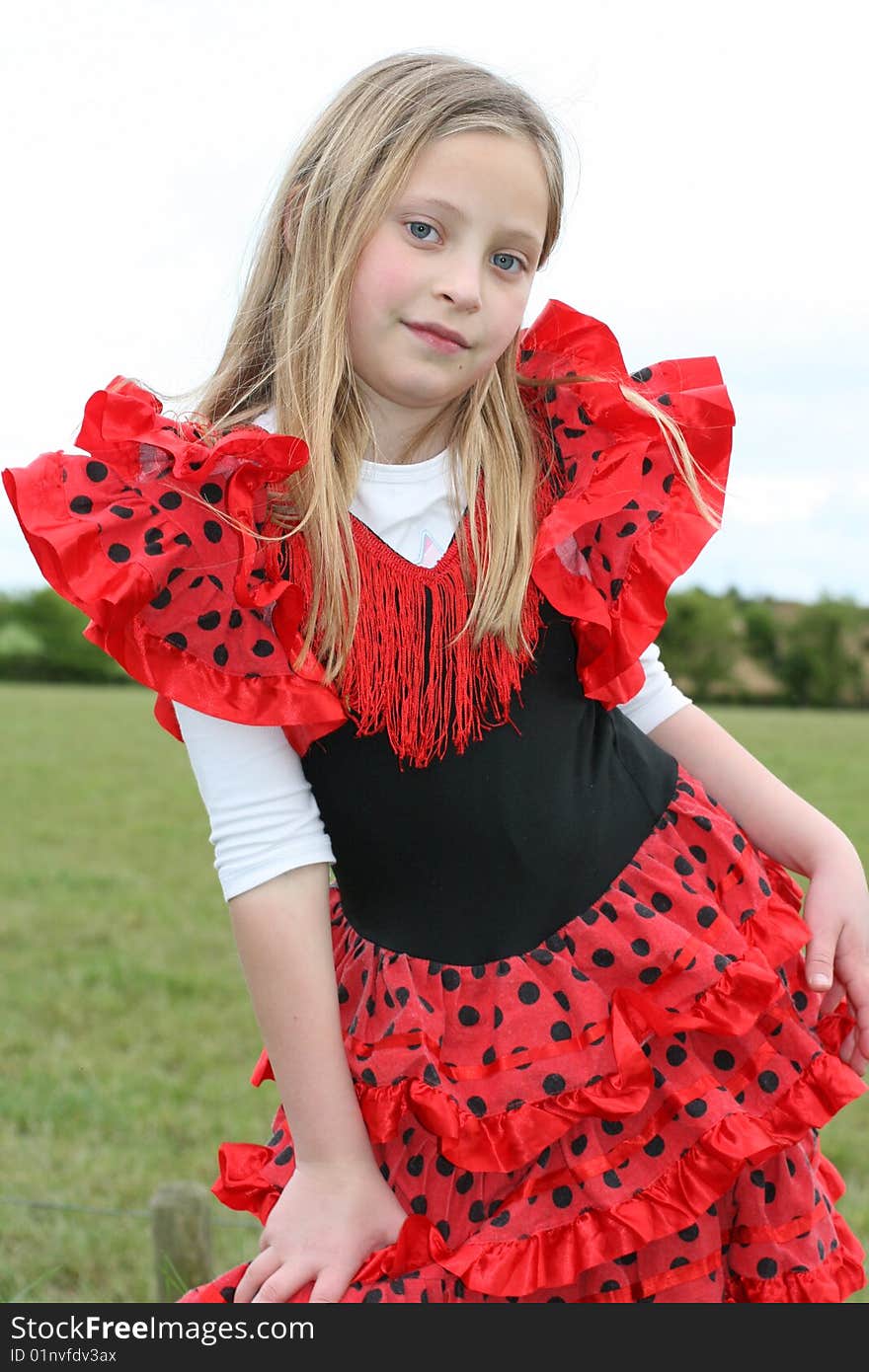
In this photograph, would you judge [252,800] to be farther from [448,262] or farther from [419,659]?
[448,262]

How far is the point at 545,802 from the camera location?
179cm

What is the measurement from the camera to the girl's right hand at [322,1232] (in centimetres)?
159

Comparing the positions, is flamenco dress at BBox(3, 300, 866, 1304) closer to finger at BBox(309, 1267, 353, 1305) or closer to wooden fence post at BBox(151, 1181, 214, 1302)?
finger at BBox(309, 1267, 353, 1305)

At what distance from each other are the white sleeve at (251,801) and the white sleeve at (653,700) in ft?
1.90

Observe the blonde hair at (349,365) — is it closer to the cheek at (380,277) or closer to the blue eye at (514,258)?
the cheek at (380,277)

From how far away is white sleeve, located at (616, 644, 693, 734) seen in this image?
6.67 feet

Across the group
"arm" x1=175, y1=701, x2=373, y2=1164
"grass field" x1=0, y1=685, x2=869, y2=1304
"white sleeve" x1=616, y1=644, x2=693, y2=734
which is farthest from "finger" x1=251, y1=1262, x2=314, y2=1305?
"grass field" x1=0, y1=685, x2=869, y2=1304

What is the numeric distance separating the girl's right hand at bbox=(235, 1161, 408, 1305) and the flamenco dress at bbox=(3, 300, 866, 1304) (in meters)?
0.03

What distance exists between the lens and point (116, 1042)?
4.63 m

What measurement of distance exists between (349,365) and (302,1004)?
0.83 meters

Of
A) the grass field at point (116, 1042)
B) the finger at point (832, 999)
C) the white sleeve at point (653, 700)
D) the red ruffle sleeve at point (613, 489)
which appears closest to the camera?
the red ruffle sleeve at point (613, 489)

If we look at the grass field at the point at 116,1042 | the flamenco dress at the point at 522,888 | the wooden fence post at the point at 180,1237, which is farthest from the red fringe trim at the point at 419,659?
the grass field at the point at 116,1042

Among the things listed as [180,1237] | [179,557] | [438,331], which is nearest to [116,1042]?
[180,1237]
